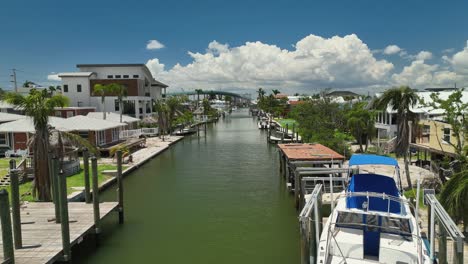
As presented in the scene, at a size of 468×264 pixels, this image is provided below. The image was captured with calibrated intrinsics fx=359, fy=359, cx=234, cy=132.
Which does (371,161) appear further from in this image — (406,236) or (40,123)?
(40,123)

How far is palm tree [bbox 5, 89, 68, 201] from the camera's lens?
56.5ft

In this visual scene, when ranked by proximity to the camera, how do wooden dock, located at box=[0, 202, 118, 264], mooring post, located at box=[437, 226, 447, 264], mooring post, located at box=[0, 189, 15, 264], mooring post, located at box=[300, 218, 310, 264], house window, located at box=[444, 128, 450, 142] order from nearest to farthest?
mooring post, located at box=[437, 226, 447, 264] → mooring post, located at box=[300, 218, 310, 264] → mooring post, located at box=[0, 189, 15, 264] → wooden dock, located at box=[0, 202, 118, 264] → house window, located at box=[444, 128, 450, 142]

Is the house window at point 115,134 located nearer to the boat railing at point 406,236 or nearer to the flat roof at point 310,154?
the flat roof at point 310,154

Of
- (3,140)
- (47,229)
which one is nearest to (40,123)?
(47,229)

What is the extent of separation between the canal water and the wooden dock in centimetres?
121

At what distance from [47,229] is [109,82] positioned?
53857 millimetres

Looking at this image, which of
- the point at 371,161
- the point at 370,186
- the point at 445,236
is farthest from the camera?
the point at 371,161

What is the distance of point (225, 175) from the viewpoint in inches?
1297

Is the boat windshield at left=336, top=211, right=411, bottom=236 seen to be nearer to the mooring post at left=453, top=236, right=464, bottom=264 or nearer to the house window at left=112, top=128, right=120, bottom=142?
the mooring post at left=453, top=236, right=464, bottom=264

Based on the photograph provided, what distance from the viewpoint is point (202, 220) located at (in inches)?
803

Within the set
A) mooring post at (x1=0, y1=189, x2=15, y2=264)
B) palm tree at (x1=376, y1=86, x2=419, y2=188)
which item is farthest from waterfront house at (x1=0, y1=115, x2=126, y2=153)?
palm tree at (x1=376, y1=86, x2=419, y2=188)

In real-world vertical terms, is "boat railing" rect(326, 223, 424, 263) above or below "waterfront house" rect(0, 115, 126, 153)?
below

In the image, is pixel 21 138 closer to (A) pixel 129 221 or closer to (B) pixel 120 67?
(A) pixel 129 221

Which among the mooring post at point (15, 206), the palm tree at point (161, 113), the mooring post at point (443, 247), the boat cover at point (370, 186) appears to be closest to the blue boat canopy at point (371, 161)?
the boat cover at point (370, 186)
